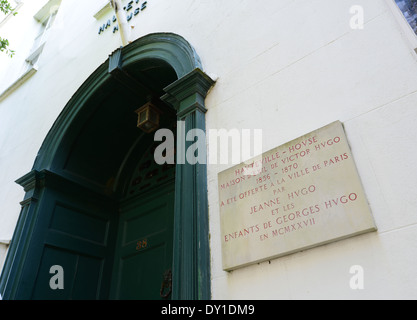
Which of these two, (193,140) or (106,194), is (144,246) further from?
(193,140)

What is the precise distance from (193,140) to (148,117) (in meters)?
1.51

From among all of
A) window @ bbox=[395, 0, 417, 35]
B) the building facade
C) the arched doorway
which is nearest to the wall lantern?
the building facade

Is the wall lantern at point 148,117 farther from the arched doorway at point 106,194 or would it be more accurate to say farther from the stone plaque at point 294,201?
the stone plaque at point 294,201

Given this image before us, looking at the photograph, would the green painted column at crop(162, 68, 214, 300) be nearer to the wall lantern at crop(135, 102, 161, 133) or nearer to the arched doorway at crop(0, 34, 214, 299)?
the arched doorway at crop(0, 34, 214, 299)

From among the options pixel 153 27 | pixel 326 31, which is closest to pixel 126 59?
pixel 153 27

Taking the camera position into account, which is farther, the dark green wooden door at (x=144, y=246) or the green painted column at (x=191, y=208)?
the dark green wooden door at (x=144, y=246)

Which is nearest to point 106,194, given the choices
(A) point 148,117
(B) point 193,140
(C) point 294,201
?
(A) point 148,117

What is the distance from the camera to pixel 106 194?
15.9 feet

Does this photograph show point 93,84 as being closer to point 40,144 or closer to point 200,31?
point 40,144

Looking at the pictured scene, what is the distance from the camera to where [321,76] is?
7.87 feet

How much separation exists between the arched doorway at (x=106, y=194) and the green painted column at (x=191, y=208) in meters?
0.17

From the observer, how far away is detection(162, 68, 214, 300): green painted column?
2217 mm

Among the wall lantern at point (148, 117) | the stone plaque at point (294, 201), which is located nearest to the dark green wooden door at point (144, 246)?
the wall lantern at point (148, 117)

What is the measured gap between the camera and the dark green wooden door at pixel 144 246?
3986 millimetres
